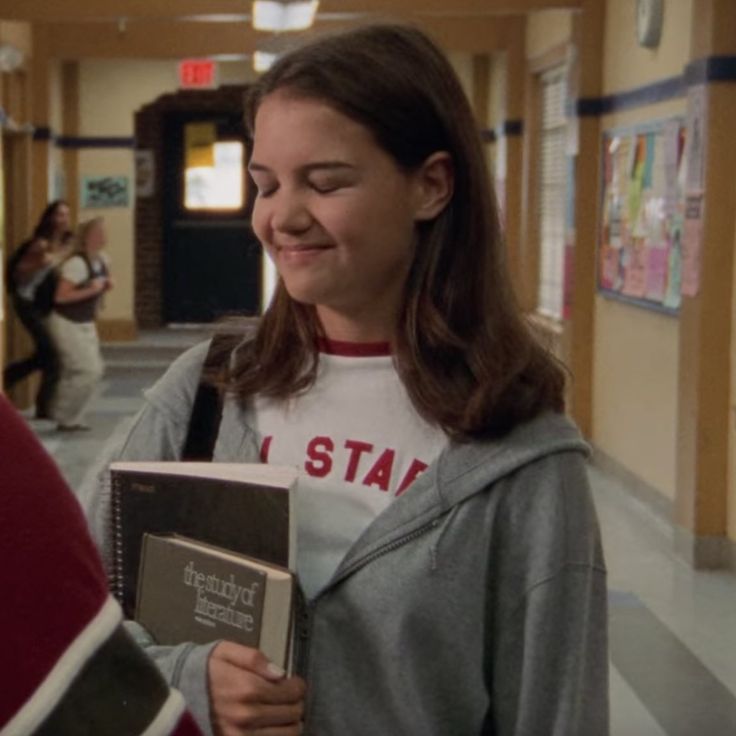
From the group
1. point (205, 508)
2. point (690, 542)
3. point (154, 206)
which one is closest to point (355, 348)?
point (205, 508)

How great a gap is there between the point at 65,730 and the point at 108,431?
31.6 feet

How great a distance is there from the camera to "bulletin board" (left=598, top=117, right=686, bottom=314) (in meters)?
7.15

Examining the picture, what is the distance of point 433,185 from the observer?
4.84ft

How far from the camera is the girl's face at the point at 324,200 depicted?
4.57ft

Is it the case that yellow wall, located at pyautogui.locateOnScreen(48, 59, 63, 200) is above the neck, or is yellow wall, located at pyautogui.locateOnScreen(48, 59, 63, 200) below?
above

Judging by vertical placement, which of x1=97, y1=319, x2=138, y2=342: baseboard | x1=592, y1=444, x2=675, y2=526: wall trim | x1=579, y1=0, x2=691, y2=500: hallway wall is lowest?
x1=592, y1=444, x2=675, y2=526: wall trim

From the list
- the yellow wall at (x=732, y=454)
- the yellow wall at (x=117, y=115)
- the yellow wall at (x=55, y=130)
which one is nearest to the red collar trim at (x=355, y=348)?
the yellow wall at (x=732, y=454)

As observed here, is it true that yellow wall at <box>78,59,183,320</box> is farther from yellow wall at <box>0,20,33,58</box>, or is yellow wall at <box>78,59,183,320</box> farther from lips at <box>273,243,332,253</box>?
lips at <box>273,243,332,253</box>

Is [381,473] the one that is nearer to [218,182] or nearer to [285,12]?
[285,12]

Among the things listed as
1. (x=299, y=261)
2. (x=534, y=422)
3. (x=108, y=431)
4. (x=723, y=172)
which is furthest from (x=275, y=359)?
(x=108, y=431)

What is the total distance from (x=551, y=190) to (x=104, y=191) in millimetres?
5079

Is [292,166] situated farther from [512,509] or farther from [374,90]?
[512,509]

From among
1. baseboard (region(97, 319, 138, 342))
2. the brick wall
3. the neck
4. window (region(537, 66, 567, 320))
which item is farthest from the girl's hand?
the brick wall

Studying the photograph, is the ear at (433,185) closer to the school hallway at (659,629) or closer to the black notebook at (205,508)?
the black notebook at (205,508)
